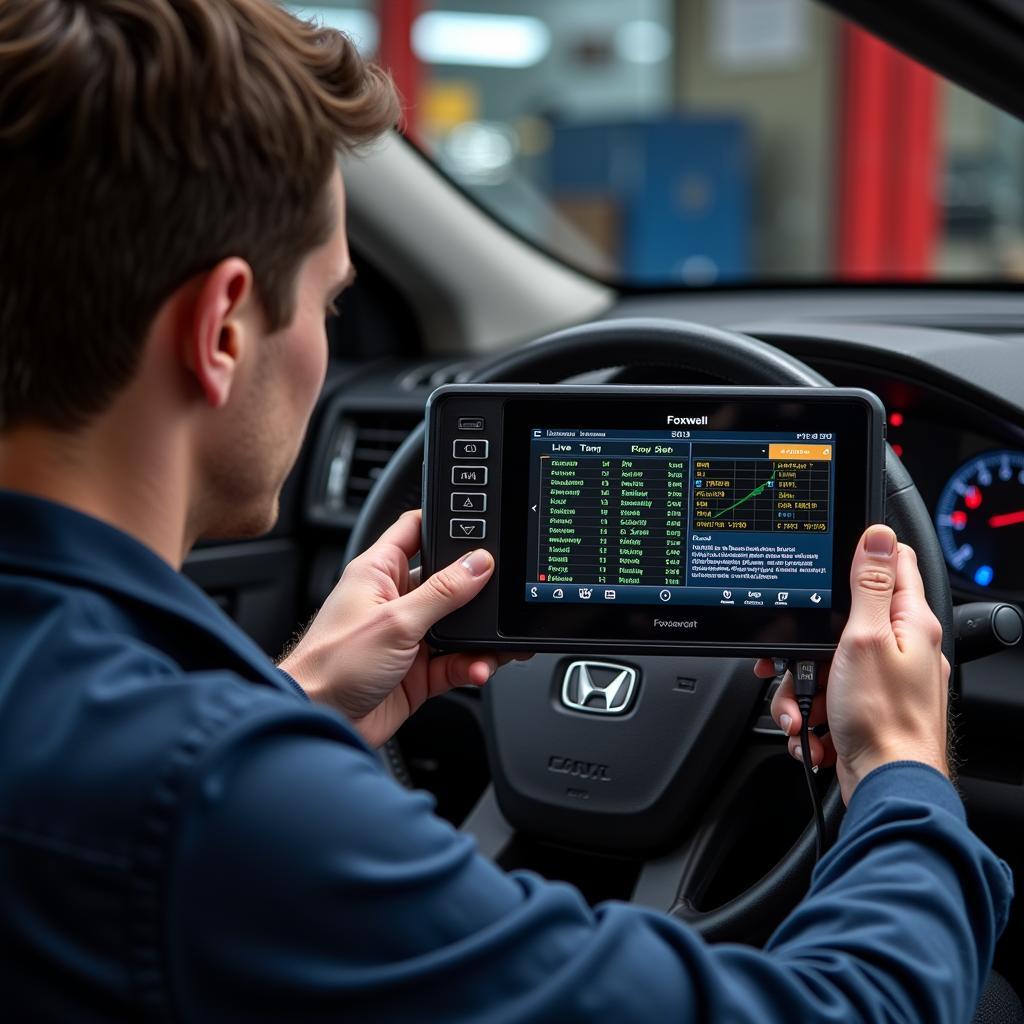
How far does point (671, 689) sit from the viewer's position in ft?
4.64

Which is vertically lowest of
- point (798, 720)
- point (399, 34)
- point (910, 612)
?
point (798, 720)

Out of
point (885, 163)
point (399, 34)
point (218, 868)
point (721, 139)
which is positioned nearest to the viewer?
point (218, 868)

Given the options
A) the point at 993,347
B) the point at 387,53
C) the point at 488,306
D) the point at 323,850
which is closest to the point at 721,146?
the point at 387,53

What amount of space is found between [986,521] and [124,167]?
1111mm

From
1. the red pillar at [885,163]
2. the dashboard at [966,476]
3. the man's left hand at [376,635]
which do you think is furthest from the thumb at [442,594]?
the red pillar at [885,163]

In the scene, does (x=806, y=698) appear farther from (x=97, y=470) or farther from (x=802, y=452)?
(x=97, y=470)

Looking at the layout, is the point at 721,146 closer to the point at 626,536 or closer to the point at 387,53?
the point at 387,53

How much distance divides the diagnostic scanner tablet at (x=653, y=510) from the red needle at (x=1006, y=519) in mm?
464

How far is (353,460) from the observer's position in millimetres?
2217

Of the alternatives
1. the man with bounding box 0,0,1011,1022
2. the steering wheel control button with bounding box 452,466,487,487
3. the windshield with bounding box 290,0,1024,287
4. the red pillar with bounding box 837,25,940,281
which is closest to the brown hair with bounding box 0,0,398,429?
the man with bounding box 0,0,1011,1022

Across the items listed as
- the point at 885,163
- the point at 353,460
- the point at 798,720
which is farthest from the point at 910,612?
the point at 885,163

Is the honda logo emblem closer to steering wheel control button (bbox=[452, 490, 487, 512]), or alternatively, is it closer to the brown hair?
steering wheel control button (bbox=[452, 490, 487, 512])

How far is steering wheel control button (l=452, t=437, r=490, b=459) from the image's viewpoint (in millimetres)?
1216

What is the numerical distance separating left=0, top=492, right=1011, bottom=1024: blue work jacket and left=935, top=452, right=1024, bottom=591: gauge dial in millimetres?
887
